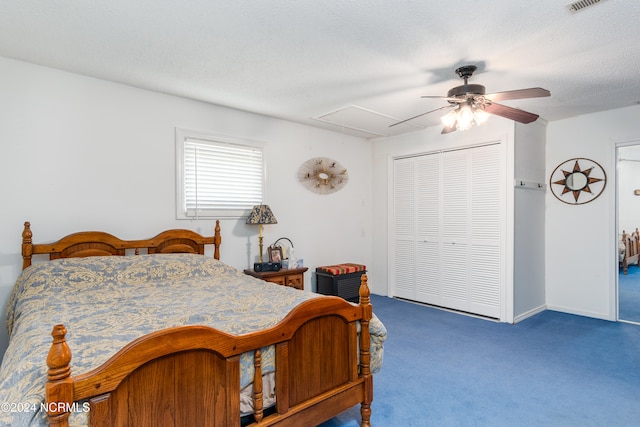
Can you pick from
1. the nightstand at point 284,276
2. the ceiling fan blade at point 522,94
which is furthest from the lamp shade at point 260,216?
the ceiling fan blade at point 522,94

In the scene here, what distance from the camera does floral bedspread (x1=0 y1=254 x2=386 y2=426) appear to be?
4.11ft

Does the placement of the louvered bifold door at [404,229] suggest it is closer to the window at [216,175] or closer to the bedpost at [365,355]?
the window at [216,175]

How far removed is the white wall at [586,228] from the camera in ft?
13.2

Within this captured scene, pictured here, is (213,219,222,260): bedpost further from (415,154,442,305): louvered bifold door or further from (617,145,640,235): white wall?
(617,145,640,235): white wall

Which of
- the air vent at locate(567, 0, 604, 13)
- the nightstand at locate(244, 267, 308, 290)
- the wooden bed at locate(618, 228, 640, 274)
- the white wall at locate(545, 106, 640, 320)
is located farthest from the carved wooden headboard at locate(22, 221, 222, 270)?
the wooden bed at locate(618, 228, 640, 274)

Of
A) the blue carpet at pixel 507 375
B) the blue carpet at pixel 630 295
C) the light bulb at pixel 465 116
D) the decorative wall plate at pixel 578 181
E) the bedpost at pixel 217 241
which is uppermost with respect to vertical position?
the light bulb at pixel 465 116

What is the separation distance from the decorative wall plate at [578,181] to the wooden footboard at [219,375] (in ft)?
11.9

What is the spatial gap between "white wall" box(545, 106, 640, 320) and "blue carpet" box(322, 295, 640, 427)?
0.36m

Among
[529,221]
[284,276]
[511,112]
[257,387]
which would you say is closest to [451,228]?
[529,221]

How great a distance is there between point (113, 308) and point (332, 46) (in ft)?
7.31

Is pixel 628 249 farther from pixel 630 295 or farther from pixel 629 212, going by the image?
pixel 630 295

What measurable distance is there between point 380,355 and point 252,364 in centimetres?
86

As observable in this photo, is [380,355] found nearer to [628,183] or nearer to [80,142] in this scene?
[80,142]

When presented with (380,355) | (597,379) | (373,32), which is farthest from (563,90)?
(380,355)
